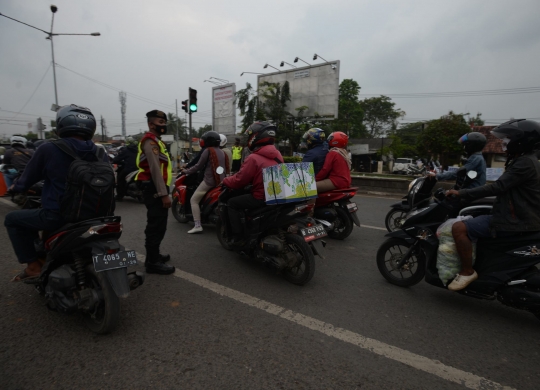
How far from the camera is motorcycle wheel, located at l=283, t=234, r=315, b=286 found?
346cm

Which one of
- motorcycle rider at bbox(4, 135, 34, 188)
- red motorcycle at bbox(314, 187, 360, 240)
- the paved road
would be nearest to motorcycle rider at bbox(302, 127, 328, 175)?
red motorcycle at bbox(314, 187, 360, 240)

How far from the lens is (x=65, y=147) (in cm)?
268

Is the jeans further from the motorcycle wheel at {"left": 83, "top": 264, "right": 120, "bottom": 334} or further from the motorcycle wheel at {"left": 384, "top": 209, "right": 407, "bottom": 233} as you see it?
the motorcycle wheel at {"left": 384, "top": 209, "right": 407, "bottom": 233}

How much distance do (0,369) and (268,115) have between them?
77.0 feet

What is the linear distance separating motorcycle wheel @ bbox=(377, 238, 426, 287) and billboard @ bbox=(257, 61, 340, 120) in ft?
→ 62.6

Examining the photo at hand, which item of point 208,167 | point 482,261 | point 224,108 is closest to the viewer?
point 482,261

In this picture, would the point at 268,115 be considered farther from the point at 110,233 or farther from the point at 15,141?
the point at 110,233

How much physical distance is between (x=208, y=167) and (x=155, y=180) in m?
2.09

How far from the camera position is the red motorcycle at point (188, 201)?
573 centimetres

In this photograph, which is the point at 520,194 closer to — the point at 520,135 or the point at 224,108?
the point at 520,135

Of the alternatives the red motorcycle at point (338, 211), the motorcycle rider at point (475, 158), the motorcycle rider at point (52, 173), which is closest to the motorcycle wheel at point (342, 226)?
the red motorcycle at point (338, 211)

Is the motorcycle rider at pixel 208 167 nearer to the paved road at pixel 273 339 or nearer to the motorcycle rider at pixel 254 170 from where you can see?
the motorcycle rider at pixel 254 170

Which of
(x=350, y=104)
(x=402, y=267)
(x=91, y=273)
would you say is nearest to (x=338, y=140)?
(x=402, y=267)

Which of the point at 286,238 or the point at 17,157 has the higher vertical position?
the point at 17,157
